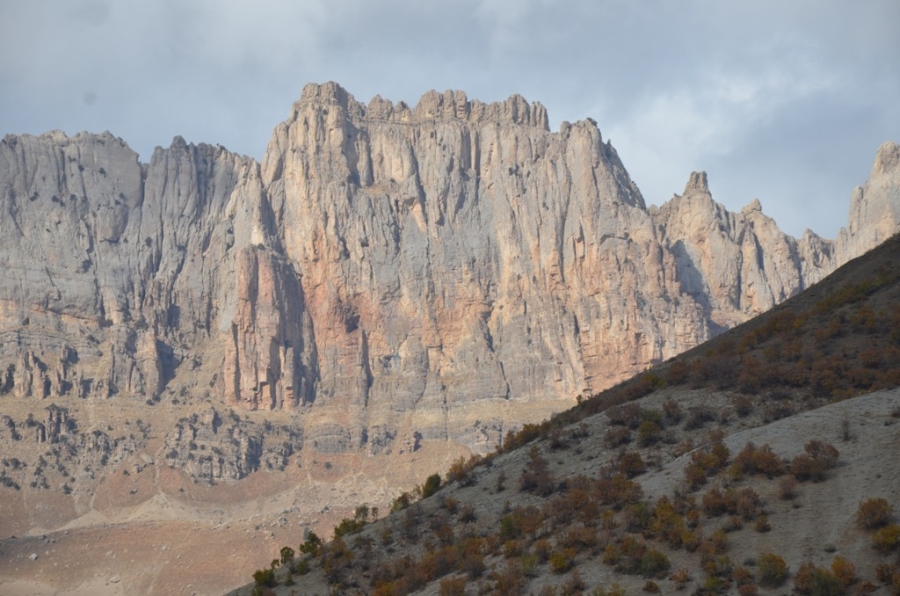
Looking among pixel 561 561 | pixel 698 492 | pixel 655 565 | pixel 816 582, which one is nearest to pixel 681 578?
pixel 655 565

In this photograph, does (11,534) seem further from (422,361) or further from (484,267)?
(484,267)

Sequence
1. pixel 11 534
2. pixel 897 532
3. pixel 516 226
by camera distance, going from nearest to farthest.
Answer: pixel 897 532 → pixel 11 534 → pixel 516 226

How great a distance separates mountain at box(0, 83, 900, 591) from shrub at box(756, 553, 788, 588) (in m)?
125

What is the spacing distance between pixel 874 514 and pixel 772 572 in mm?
3181

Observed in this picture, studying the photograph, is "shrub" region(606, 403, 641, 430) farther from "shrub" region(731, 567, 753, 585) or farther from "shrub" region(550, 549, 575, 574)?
"shrub" region(731, 567, 753, 585)

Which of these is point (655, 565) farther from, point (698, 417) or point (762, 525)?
point (698, 417)

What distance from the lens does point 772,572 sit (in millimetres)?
30062

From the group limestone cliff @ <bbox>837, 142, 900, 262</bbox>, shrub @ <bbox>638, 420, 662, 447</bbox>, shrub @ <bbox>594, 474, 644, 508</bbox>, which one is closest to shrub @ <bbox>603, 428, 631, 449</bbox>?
shrub @ <bbox>638, 420, 662, 447</bbox>

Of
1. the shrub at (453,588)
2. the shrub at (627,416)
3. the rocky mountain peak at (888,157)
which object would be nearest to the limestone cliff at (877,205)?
the rocky mountain peak at (888,157)

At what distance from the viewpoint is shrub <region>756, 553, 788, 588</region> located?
30.0 m

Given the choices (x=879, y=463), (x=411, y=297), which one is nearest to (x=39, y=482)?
(x=411, y=297)

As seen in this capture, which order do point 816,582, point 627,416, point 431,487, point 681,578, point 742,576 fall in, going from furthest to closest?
point 431,487 < point 627,416 < point 681,578 < point 742,576 < point 816,582

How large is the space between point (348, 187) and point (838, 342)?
153 meters

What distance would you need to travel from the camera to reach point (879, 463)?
1345 inches
